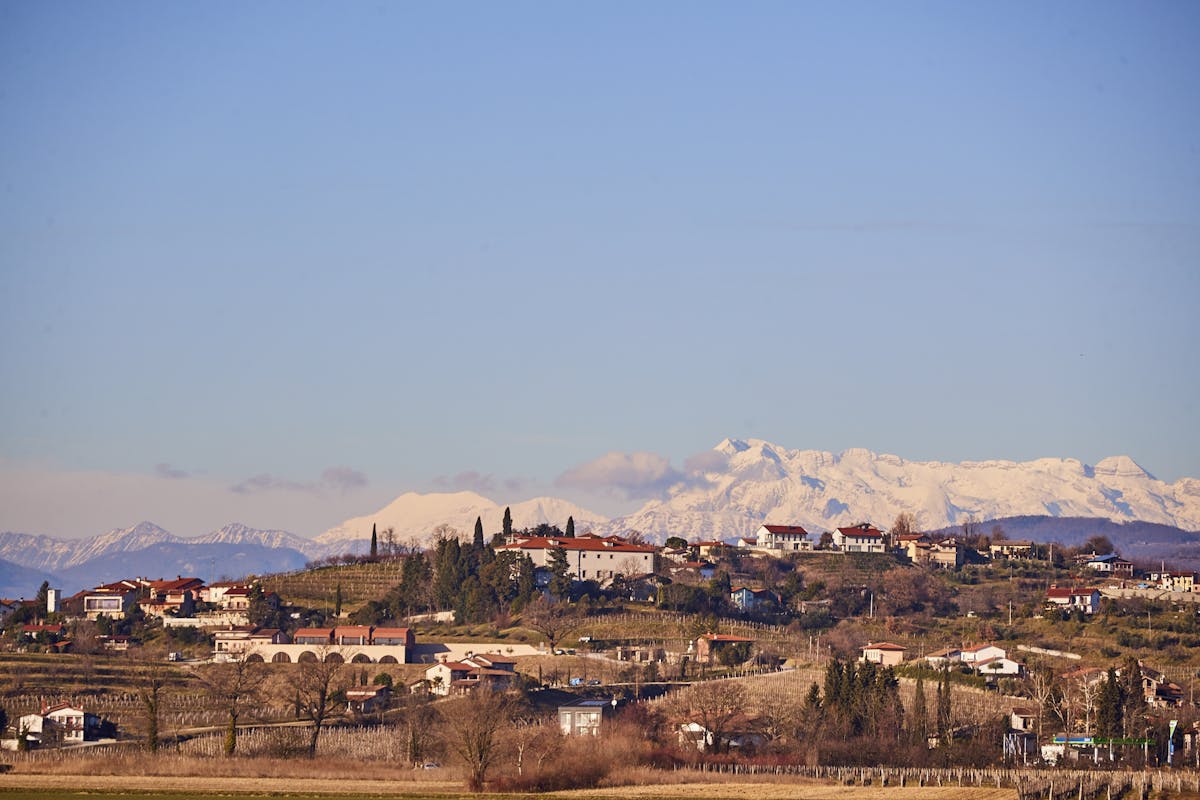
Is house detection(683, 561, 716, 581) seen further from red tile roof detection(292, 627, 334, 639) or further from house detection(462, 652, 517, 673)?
house detection(462, 652, 517, 673)

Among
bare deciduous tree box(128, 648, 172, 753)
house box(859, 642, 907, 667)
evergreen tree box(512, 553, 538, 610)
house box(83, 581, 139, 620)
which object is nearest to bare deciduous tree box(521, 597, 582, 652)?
evergreen tree box(512, 553, 538, 610)

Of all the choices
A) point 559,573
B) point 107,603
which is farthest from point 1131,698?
point 107,603

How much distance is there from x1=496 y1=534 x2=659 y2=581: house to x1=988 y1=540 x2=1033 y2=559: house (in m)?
37.3

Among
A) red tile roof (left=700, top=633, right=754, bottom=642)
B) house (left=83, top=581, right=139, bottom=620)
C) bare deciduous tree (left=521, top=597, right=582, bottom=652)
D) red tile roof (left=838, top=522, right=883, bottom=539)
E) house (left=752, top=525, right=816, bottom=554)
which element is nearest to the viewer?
red tile roof (left=700, top=633, right=754, bottom=642)

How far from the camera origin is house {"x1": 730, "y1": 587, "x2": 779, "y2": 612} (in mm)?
117875

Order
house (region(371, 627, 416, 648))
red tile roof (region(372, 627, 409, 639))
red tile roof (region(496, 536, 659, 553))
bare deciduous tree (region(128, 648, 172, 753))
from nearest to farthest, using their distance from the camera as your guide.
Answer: bare deciduous tree (region(128, 648, 172, 753)) → house (region(371, 627, 416, 648)) → red tile roof (region(372, 627, 409, 639)) → red tile roof (region(496, 536, 659, 553))

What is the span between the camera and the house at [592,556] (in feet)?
407

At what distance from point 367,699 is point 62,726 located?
1468 centimetres

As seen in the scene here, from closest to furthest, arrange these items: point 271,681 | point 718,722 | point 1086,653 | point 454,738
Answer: point 454,738
point 718,722
point 271,681
point 1086,653

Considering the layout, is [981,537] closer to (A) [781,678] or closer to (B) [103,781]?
(A) [781,678]

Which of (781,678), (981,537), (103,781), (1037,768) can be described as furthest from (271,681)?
(981,537)

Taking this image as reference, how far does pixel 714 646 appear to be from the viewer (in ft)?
322

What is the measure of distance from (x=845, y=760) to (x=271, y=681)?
34757mm

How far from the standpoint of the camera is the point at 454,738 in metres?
61.4
